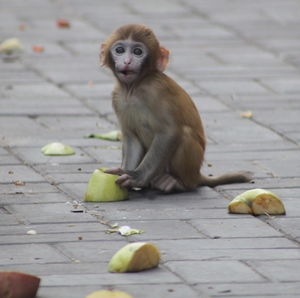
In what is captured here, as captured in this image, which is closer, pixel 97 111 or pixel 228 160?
pixel 228 160

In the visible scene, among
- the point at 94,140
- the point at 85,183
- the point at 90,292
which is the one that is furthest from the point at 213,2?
the point at 90,292

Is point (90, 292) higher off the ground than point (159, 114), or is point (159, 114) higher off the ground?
point (159, 114)

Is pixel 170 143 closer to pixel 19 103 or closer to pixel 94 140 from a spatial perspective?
pixel 94 140

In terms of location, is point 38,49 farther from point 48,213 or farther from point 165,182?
point 48,213

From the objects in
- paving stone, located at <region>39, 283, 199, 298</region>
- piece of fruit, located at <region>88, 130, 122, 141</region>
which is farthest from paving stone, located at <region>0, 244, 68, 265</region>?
piece of fruit, located at <region>88, 130, 122, 141</region>

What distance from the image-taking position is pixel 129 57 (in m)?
7.22

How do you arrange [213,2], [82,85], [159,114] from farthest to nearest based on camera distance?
[213,2], [82,85], [159,114]

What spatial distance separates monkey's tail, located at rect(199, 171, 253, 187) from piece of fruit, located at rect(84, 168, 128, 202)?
630 mm

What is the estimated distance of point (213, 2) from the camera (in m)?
15.1

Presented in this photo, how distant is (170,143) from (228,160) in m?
1.15

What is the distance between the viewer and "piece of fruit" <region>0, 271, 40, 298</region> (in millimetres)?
5316

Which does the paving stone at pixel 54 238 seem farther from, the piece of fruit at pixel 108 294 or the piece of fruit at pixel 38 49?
the piece of fruit at pixel 38 49

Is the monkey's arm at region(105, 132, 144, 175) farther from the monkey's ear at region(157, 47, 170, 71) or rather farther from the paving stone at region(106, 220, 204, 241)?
the paving stone at region(106, 220, 204, 241)

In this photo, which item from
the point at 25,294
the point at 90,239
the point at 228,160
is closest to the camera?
the point at 25,294
